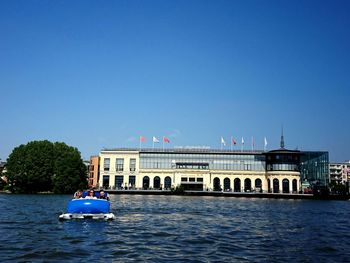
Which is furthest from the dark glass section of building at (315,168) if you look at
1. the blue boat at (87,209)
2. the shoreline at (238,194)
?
the blue boat at (87,209)

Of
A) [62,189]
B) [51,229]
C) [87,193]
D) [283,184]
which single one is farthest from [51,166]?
[51,229]

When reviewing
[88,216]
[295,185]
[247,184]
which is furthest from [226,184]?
[88,216]

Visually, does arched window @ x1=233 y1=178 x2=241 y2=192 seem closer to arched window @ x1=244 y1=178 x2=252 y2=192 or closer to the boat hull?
arched window @ x1=244 y1=178 x2=252 y2=192

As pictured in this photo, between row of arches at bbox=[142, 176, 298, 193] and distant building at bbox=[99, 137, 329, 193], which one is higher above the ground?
distant building at bbox=[99, 137, 329, 193]

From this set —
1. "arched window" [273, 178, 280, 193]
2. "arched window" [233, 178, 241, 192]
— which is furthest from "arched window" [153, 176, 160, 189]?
"arched window" [273, 178, 280, 193]

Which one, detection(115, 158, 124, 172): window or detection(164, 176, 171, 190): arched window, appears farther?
detection(115, 158, 124, 172): window

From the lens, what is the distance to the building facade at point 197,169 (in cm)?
14512

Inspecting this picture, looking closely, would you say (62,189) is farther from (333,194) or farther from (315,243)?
(315,243)

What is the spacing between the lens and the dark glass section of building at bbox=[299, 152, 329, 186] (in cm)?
14400

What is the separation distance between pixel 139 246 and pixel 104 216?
14565 millimetres

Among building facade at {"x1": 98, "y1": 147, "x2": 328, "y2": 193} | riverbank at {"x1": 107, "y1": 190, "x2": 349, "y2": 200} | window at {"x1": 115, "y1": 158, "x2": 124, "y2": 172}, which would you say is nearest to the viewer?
riverbank at {"x1": 107, "y1": 190, "x2": 349, "y2": 200}

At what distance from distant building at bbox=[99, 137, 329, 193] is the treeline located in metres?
23.1

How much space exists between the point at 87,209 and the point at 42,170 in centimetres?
9124

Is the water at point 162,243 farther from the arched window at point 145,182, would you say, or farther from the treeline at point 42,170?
the arched window at point 145,182
